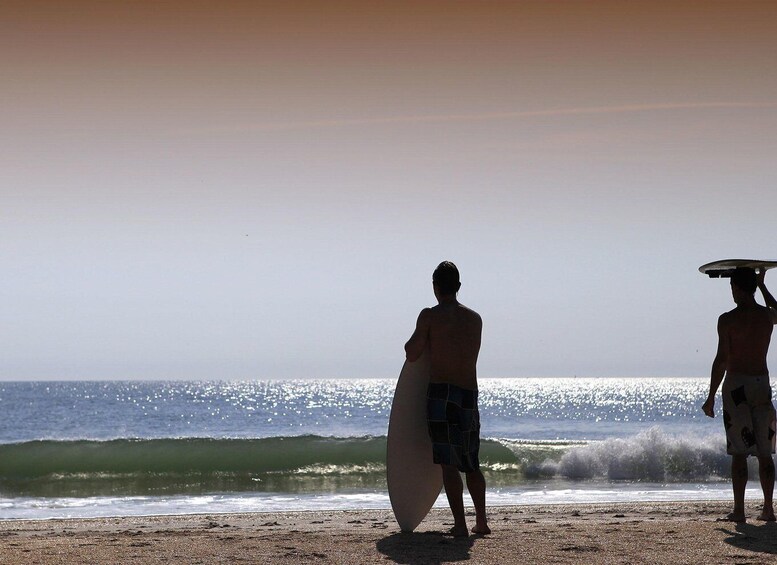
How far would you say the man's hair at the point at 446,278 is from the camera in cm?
555

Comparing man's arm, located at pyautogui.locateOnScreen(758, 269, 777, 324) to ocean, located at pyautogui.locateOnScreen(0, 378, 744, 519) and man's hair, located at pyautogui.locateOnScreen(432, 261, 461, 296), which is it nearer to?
man's hair, located at pyautogui.locateOnScreen(432, 261, 461, 296)

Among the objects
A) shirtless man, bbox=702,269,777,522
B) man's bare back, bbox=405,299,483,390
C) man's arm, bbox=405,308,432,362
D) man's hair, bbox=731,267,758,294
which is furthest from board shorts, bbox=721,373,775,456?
man's arm, bbox=405,308,432,362

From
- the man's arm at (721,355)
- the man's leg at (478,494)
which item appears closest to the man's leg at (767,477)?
the man's arm at (721,355)

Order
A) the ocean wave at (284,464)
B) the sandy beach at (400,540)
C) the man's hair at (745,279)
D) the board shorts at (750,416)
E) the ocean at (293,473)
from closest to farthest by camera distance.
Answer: the sandy beach at (400,540) < the board shorts at (750,416) < the man's hair at (745,279) < the ocean at (293,473) < the ocean wave at (284,464)

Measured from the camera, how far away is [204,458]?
49.0 feet

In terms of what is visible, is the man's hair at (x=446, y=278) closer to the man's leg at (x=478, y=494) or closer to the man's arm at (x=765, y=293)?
the man's leg at (x=478, y=494)

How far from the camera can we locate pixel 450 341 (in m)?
5.55

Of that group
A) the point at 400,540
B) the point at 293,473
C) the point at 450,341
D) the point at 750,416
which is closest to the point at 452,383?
the point at 450,341

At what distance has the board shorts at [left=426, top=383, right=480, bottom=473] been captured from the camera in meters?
5.47

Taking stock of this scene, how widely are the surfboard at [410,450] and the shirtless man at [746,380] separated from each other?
6.10 feet

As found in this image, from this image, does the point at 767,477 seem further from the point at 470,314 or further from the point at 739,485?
the point at 470,314

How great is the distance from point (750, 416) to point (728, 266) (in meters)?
0.99

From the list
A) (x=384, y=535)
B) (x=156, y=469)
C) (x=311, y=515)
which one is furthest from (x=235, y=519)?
(x=156, y=469)

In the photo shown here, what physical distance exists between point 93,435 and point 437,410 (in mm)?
28269
